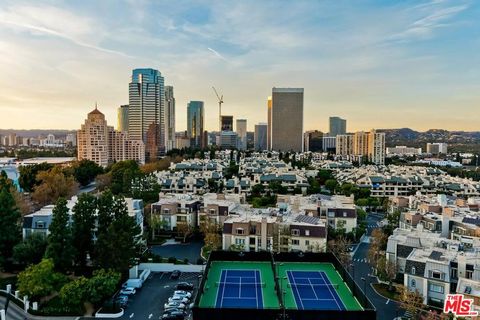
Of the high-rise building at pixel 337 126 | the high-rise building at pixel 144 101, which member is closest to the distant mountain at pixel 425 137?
the high-rise building at pixel 337 126

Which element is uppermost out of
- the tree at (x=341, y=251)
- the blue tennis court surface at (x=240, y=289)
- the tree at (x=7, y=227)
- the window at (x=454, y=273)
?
the tree at (x=7, y=227)

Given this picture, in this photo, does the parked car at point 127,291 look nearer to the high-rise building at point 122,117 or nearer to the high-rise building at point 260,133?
the high-rise building at point 122,117

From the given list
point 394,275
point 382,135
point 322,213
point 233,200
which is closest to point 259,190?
point 233,200

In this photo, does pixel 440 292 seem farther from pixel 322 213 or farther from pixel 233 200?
pixel 233 200

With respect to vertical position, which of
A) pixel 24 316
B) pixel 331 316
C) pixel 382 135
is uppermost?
pixel 382 135

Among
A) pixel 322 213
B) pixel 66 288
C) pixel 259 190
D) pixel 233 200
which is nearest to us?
pixel 66 288

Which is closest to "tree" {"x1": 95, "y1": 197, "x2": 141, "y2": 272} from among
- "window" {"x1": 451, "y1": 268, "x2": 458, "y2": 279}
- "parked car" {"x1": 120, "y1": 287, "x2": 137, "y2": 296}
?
"parked car" {"x1": 120, "y1": 287, "x2": 137, "y2": 296}

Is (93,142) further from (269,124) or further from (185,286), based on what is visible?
(269,124)
